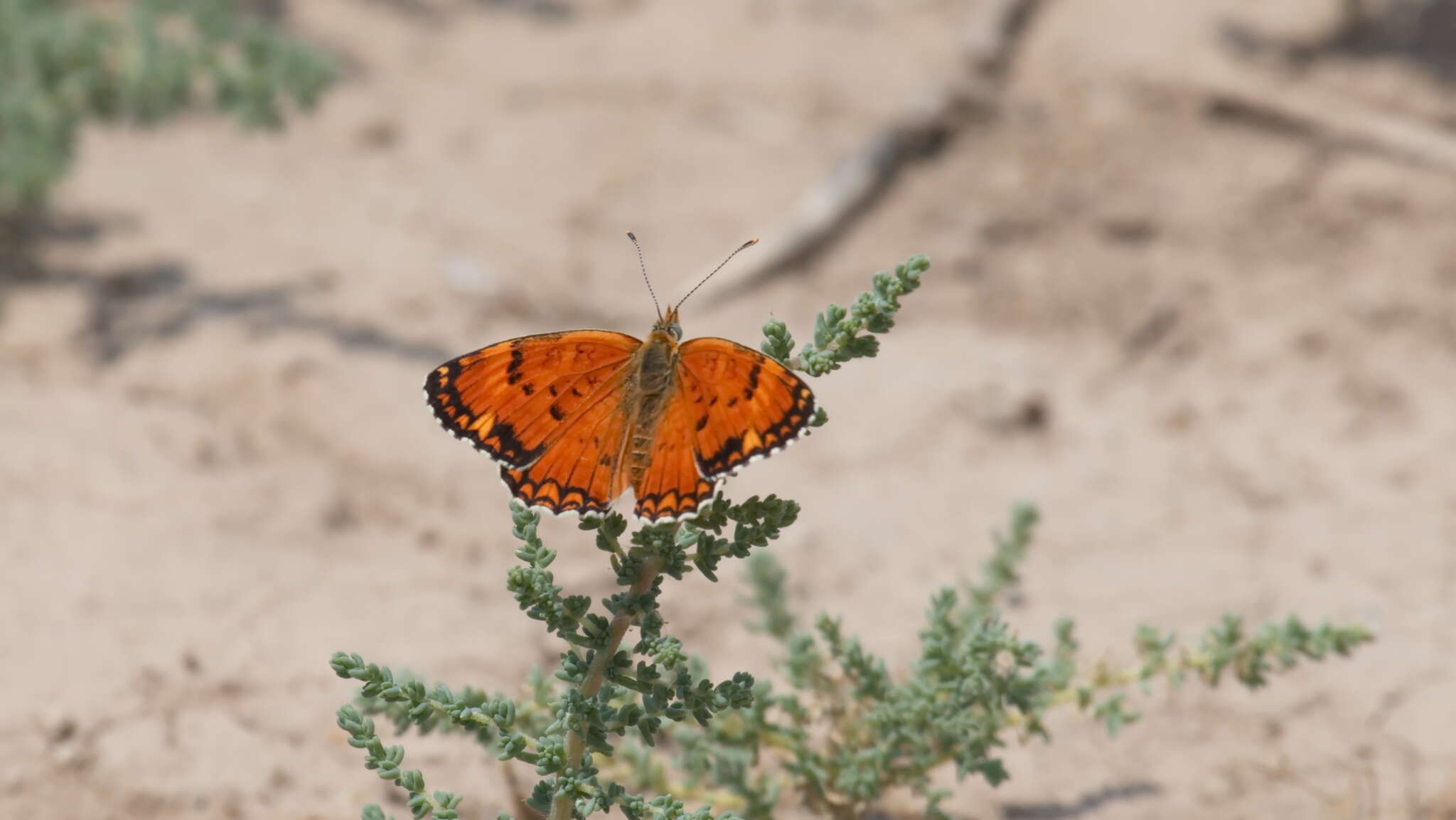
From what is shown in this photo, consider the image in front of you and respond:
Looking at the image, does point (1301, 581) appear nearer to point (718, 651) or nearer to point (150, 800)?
point (718, 651)

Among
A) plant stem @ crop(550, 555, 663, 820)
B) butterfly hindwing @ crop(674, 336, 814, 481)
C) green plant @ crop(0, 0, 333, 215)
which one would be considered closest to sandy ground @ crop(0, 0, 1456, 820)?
green plant @ crop(0, 0, 333, 215)

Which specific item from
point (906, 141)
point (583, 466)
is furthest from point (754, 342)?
point (583, 466)

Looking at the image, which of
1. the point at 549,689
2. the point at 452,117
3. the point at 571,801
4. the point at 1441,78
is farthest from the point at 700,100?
the point at 571,801

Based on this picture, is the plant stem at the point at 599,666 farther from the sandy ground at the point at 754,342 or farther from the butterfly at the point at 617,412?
the sandy ground at the point at 754,342

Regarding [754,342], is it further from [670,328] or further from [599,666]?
[599,666]

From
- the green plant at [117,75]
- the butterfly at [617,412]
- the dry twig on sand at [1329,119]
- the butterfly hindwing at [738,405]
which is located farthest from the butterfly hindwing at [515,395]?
the dry twig on sand at [1329,119]

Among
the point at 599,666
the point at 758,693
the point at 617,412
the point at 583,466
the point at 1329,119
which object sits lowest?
the point at 599,666
